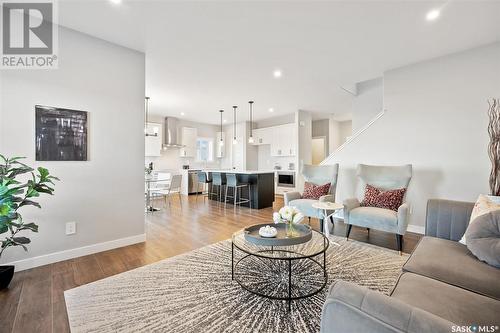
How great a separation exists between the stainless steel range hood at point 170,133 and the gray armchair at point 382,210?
238 inches

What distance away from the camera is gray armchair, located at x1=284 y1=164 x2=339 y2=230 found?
12.1 feet

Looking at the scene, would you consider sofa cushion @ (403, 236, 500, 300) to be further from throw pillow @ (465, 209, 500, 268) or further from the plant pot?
the plant pot

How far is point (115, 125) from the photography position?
3.01 m

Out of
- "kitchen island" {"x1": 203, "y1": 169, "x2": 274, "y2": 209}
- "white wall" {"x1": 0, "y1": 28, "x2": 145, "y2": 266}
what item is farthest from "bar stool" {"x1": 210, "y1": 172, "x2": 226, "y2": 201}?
"white wall" {"x1": 0, "y1": 28, "x2": 145, "y2": 266}

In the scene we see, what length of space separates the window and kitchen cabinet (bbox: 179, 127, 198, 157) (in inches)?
24.2

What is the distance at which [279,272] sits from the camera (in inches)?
92.0

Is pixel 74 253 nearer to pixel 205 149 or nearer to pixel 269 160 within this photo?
pixel 269 160

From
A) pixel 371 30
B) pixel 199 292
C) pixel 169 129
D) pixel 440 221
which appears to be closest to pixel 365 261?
pixel 440 221

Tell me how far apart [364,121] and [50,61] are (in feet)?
18.4

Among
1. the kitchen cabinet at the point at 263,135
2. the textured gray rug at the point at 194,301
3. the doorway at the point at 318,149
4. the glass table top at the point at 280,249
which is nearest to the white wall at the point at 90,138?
the textured gray rug at the point at 194,301

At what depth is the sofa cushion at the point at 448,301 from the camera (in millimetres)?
1012

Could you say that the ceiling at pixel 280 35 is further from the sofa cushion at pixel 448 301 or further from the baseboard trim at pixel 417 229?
the baseboard trim at pixel 417 229

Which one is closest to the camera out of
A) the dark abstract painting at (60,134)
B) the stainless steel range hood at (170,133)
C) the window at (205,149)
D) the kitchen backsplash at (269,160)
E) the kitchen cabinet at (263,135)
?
the dark abstract painting at (60,134)

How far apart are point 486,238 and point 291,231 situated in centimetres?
140
